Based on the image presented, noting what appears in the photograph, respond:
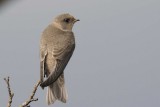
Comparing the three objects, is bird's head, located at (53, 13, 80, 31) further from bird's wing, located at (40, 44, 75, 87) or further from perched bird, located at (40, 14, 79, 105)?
bird's wing, located at (40, 44, 75, 87)

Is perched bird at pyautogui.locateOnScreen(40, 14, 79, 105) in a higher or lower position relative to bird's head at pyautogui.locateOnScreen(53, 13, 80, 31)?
lower

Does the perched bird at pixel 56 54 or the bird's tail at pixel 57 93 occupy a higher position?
the perched bird at pixel 56 54

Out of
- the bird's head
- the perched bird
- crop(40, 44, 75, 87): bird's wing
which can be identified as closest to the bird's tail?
the perched bird

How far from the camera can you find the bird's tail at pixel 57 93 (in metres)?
4.78

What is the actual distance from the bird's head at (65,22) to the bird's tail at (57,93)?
87cm

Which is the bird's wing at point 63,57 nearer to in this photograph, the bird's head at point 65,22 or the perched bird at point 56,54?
the perched bird at point 56,54

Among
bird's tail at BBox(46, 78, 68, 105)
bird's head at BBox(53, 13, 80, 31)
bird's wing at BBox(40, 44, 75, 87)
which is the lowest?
bird's tail at BBox(46, 78, 68, 105)

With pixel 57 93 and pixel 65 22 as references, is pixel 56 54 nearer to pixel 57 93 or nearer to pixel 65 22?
pixel 57 93

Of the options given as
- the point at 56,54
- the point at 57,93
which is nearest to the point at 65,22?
the point at 56,54

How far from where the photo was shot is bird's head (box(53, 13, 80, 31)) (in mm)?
5236

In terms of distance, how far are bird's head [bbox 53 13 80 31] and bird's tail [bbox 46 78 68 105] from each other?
872 mm

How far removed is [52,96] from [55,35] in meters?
0.92

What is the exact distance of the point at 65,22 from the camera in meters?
5.28

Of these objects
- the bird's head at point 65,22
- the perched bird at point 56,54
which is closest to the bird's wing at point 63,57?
the perched bird at point 56,54
